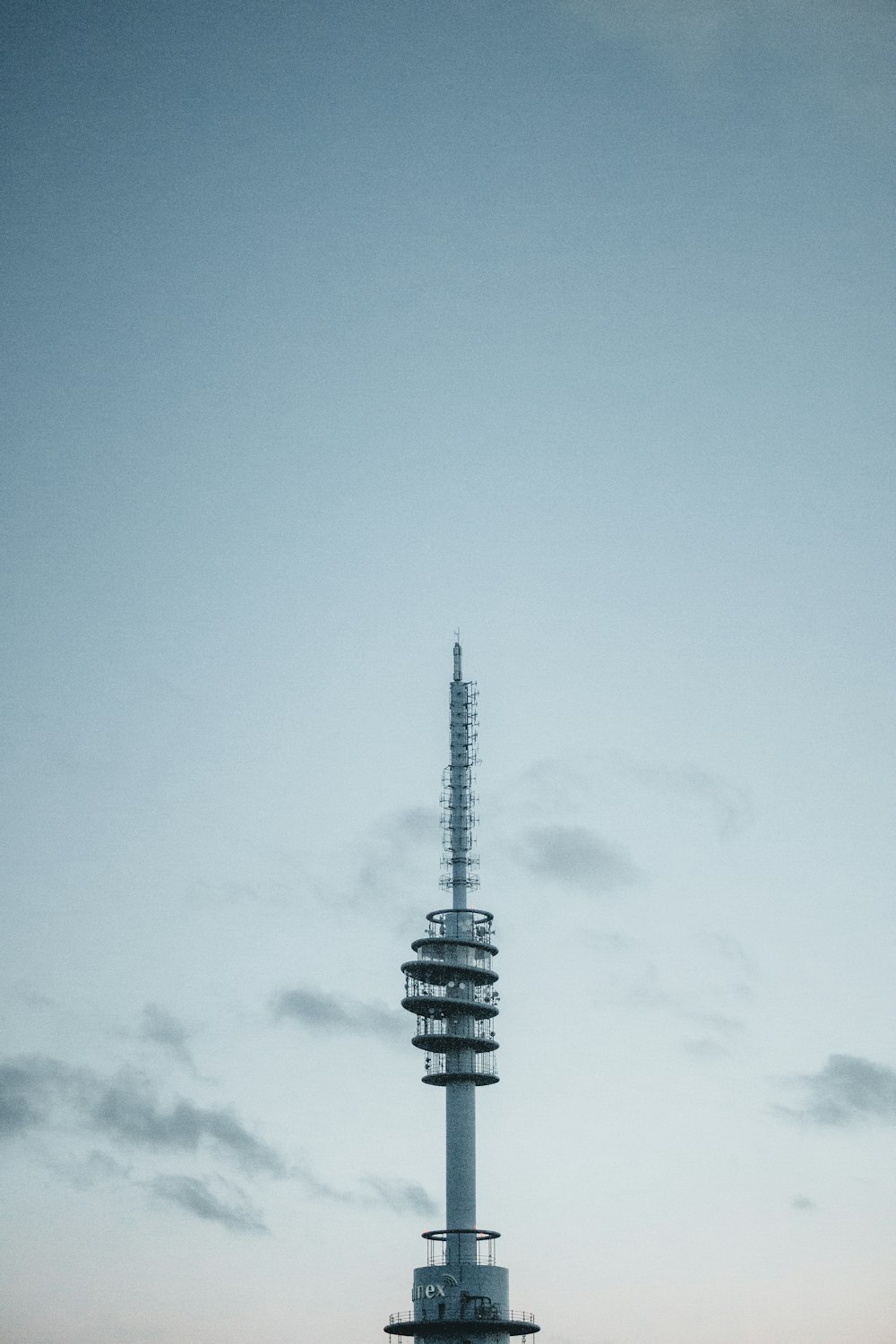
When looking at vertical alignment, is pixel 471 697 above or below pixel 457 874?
above

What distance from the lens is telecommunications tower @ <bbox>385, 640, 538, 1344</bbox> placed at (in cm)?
16362

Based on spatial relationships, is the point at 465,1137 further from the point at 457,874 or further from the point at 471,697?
the point at 471,697

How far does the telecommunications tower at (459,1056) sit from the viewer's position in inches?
6442

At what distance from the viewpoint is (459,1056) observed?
6762 inches

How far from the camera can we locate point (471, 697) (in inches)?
7426

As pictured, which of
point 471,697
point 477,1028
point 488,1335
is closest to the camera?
point 488,1335

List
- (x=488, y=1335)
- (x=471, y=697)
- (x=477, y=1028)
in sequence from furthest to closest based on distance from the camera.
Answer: (x=471, y=697) → (x=477, y=1028) → (x=488, y=1335)

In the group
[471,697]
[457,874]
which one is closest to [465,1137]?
[457,874]

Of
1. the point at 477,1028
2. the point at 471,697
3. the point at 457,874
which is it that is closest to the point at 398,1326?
the point at 477,1028

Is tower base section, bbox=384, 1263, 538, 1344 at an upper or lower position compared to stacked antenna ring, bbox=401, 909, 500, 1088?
lower

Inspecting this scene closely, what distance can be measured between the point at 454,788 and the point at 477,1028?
24624 mm

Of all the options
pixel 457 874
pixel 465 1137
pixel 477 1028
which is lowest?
pixel 465 1137

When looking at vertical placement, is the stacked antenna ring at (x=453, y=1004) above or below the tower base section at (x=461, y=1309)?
above

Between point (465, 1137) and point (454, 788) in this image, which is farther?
point (454, 788)
